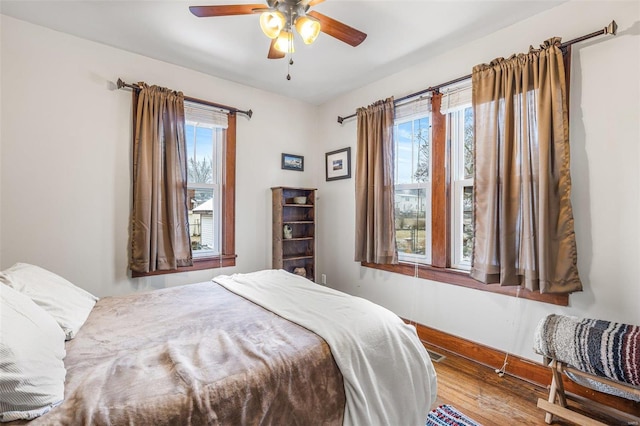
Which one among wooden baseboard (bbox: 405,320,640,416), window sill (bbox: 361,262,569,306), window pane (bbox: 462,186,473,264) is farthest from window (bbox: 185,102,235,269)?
window pane (bbox: 462,186,473,264)

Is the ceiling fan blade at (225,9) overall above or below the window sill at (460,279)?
above

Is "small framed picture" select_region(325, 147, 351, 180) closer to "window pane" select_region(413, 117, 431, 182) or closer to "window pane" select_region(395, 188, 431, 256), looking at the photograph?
"window pane" select_region(395, 188, 431, 256)

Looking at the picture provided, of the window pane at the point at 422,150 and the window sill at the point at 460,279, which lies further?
the window pane at the point at 422,150

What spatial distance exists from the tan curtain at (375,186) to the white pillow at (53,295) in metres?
2.39

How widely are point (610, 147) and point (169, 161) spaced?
11.0 feet

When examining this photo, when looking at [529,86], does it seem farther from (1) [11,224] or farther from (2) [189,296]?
(1) [11,224]

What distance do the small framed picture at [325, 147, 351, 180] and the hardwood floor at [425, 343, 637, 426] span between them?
7.25 ft

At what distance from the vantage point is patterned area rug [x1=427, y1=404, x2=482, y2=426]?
5.94 feet

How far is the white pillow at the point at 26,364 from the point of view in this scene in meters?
0.91

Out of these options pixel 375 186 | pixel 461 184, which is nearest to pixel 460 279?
pixel 461 184

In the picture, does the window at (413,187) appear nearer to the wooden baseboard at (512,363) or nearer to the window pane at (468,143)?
the window pane at (468,143)

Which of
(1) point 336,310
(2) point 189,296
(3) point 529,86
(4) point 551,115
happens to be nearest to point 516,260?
(4) point 551,115

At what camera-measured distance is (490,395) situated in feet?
6.92

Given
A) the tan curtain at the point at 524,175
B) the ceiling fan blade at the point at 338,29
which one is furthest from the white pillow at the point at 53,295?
the tan curtain at the point at 524,175
